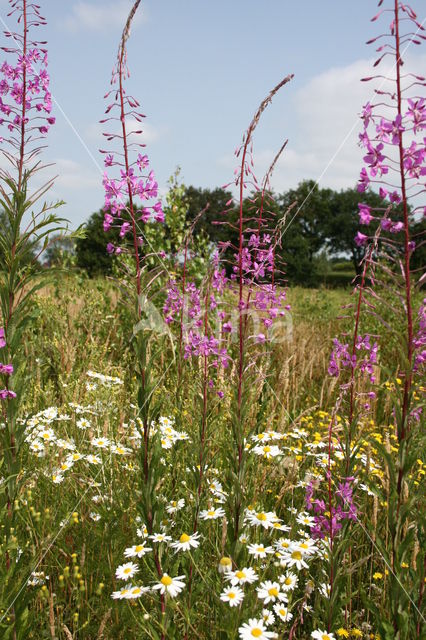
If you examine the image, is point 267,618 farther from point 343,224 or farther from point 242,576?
point 343,224

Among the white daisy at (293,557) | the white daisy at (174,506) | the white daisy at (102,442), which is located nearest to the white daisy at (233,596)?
the white daisy at (293,557)

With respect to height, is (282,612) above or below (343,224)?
below

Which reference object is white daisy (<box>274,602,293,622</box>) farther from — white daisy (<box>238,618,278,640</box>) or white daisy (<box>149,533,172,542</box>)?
white daisy (<box>149,533,172,542</box>)

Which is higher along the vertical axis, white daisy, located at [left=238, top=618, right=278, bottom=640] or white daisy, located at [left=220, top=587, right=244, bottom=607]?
white daisy, located at [left=220, top=587, right=244, bottom=607]

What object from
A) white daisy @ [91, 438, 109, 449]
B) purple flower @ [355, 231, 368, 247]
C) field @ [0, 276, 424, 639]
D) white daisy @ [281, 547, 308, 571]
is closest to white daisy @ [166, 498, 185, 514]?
field @ [0, 276, 424, 639]

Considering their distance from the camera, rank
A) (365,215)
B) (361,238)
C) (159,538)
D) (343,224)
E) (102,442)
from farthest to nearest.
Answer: (343,224) < (102,442) < (159,538) < (361,238) < (365,215)

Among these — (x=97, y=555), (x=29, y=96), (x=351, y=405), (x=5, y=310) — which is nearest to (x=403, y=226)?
(x=351, y=405)

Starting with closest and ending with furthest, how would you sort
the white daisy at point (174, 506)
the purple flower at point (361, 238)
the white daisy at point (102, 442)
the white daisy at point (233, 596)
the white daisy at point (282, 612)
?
the white daisy at point (233, 596)
the purple flower at point (361, 238)
the white daisy at point (282, 612)
the white daisy at point (174, 506)
the white daisy at point (102, 442)

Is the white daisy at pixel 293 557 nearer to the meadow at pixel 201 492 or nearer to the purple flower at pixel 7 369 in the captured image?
the meadow at pixel 201 492

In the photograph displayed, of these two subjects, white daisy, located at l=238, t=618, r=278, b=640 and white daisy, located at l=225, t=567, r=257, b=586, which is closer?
white daisy, located at l=238, t=618, r=278, b=640

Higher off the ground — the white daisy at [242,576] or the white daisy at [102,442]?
the white daisy at [102,442]

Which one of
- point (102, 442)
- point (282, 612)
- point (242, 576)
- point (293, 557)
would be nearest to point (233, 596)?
point (242, 576)

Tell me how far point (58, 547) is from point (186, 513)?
76 cm

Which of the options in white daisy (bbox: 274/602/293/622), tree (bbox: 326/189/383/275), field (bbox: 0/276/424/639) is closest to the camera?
white daisy (bbox: 274/602/293/622)
